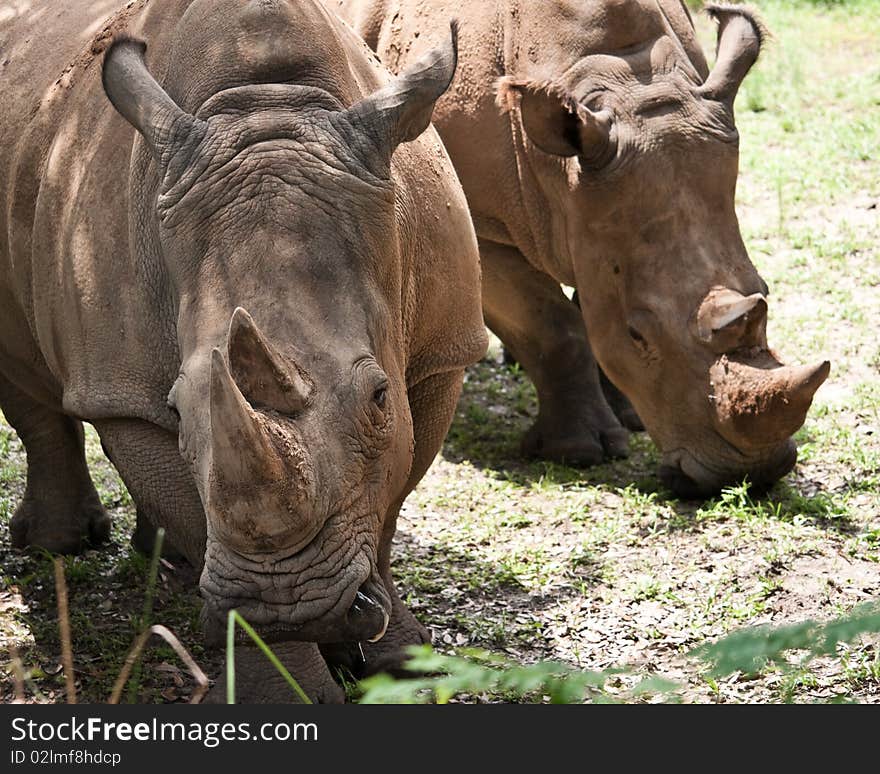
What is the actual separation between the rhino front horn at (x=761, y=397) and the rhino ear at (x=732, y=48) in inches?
49.0

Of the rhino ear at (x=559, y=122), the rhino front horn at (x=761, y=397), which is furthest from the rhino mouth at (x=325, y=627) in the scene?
the rhino ear at (x=559, y=122)

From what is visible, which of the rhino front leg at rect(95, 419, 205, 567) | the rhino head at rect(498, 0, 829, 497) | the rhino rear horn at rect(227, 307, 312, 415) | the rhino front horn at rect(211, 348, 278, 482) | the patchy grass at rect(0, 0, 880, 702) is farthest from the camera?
the rhino head at rect(498, 0, 829, 497)

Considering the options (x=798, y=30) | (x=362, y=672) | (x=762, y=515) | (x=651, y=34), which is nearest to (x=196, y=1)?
(x=362, y=672)

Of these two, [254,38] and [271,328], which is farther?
[254,38]

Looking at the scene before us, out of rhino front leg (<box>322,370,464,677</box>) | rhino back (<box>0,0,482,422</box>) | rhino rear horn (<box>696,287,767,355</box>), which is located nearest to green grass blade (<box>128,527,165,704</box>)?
rhino back (<box>0,0,482,422</box>)

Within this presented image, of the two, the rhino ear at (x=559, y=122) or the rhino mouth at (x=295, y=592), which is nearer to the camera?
the rhino mouth at (x=295, y=592)

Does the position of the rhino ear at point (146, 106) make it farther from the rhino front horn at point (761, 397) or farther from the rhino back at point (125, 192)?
→ the rhino front horn at point (761, 397)

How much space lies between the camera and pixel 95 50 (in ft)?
17.5

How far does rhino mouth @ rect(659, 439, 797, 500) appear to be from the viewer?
686cm

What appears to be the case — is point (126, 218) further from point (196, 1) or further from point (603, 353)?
point (603, 353)

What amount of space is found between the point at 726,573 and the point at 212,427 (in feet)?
10.2

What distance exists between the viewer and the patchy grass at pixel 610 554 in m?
5.63

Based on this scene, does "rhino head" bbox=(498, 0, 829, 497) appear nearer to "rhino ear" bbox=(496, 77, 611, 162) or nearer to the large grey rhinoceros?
"rhino ear" bbox=(496, 77, 611, 162)

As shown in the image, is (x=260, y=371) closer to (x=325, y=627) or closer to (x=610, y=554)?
(x=325, y=627)
